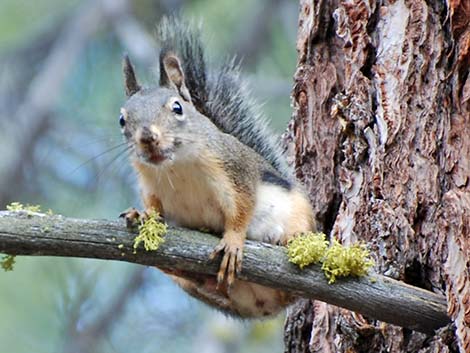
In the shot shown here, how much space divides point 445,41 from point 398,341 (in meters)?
0.71

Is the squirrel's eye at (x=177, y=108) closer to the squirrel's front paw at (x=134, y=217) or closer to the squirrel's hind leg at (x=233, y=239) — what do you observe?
the squirrel's hind leg at (x=233, y=239)

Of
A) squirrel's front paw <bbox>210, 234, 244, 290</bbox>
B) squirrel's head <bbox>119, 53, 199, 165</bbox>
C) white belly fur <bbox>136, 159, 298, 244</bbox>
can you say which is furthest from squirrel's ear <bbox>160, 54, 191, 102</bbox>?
squirrel's front paw <bbox>210, 234, 244, 290</bbox>

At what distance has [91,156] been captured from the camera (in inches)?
136

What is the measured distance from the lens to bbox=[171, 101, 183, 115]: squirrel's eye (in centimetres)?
221

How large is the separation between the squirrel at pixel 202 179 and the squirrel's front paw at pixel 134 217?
18 cm

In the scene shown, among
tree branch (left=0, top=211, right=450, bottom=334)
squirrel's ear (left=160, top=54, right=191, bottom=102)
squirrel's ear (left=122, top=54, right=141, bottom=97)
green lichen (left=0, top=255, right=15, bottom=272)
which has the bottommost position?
green lichen (left=0, top=255, right=15, bottom=272)

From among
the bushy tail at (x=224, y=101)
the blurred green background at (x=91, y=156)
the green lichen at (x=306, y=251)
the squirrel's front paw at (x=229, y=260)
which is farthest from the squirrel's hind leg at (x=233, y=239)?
the blurred green background at (x=91, y=156)

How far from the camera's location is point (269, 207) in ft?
7.37

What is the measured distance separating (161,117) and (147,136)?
0.14m

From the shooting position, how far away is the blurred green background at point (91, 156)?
10.7 ft

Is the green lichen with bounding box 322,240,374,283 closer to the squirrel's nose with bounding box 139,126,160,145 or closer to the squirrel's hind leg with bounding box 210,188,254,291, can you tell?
the squirrel's hind leg with bounding box 210,188,254,291

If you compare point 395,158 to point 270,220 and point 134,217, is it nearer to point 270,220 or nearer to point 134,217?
point 270,220

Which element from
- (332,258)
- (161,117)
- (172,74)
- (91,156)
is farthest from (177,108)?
(91,156)

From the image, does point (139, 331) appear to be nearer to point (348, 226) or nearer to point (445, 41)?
point (348, 226)
